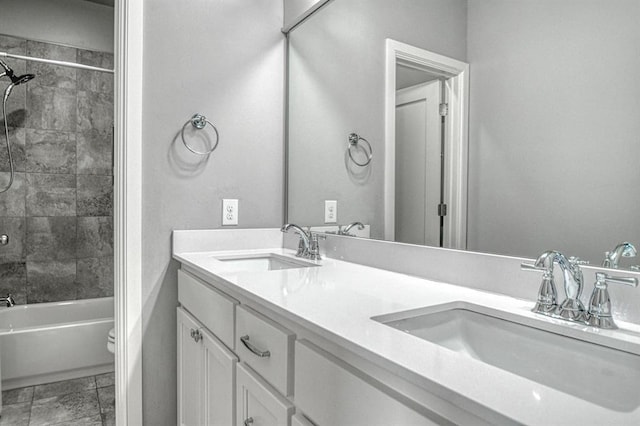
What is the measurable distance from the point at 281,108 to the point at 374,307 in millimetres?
1357

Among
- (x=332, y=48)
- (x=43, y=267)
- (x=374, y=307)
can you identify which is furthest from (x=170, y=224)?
(x=43, y=267)

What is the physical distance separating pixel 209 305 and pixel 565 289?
0.99 metres

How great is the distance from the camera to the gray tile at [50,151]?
2729 millimetres

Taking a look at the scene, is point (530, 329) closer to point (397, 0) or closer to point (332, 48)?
point (397, 0)

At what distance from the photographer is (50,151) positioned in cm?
279

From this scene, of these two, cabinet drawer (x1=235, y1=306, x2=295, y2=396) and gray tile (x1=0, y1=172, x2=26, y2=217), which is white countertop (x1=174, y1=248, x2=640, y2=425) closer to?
cabinet drawer (x1=235, y1=306, x2=295, y2=396)

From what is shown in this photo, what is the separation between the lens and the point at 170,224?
67.1 inches

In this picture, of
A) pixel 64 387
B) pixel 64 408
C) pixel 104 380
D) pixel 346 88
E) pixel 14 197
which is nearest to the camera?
pixel 346 88

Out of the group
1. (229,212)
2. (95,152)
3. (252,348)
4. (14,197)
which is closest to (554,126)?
(252,348)

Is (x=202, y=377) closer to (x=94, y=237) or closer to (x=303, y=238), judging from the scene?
(x=303, y=238)

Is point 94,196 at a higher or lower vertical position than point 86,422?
higher

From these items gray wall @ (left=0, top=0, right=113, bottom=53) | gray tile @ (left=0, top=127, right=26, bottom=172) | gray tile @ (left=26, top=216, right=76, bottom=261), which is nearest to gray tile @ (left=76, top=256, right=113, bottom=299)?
gray tile @ (left=26, top=216, right=76, bottom=261)

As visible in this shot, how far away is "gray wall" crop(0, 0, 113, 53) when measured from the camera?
2.68 m

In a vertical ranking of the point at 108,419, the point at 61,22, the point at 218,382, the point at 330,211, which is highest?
the point at 61,22
